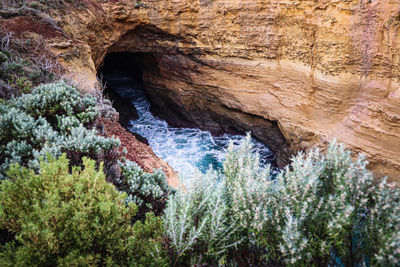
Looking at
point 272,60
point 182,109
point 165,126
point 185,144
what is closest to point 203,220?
point 272,60

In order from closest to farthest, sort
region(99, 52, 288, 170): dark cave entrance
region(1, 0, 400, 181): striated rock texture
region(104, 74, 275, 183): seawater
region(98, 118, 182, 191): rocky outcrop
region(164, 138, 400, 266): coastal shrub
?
region(164, 138, 400, 266): coastal shrub < region(98, 118, 182, 191): rocky outcrop < region(1, 0, 400, 181): striated rock texture < region(104, 74, 275, 183): seawater < region(99, 52, 288, 170): dark cave entrance

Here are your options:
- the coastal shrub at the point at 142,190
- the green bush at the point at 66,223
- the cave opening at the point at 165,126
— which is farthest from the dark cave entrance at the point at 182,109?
the green bush at the point at 66,223

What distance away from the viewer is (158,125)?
46.9 ft

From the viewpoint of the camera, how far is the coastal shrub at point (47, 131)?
367 centimetres

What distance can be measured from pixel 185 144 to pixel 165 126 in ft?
7.38

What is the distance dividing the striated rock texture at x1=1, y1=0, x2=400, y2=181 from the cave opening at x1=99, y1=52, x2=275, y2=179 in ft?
1.46

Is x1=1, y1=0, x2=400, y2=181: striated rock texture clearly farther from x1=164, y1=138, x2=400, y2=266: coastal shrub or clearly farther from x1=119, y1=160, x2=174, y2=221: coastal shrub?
x1=164, y1=138, x2=400, y2=266: coastal shrub

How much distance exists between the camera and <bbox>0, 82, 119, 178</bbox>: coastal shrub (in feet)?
12.1

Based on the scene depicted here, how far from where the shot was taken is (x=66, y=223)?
235 cm

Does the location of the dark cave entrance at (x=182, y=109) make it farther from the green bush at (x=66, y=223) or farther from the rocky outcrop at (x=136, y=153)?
the green bush at (x=66, y=223)

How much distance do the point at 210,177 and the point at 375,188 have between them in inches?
71.6

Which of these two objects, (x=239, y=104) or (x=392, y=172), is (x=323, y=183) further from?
(x=239, y=104)

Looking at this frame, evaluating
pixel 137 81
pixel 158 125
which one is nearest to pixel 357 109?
pixel 158 125

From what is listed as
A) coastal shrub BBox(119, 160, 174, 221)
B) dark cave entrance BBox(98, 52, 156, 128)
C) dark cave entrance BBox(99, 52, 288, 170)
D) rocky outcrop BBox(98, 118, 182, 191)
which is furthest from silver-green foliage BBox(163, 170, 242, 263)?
dark cave entrance BBox(98, 52, 156, 128)
